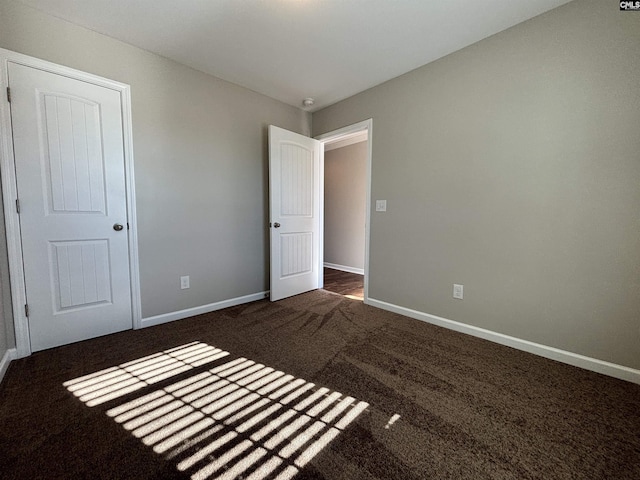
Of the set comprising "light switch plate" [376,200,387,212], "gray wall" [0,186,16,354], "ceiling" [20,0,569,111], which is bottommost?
"gray wall" [0,186,16,354]

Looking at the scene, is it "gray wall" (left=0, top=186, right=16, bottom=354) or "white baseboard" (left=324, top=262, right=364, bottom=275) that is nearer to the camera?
"gray wall" (left=0, top=186, right=16, bottom=354)

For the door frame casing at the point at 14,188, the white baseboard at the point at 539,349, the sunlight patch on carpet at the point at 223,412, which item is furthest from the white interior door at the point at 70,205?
the white baseboard at the point at 539,349

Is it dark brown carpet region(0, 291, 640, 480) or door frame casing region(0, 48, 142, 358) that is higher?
door frame casing region(0, 48, 142, 358)

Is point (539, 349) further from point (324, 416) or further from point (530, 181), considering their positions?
point (324, 416)

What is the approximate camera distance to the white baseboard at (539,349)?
1.65m

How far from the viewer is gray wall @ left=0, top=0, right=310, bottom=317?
1981 mm

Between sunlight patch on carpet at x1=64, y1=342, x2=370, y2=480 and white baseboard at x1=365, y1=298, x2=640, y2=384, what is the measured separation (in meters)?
1.37

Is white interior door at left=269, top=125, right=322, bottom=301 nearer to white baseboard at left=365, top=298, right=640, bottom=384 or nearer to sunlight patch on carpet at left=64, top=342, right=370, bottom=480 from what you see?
white baseboard at left=365, top=298, right=640, bottom=384

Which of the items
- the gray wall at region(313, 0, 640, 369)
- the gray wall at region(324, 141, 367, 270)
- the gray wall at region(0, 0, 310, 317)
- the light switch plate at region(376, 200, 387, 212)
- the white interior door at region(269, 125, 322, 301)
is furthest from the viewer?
the gray wall at region(324, 141, 367, 270)

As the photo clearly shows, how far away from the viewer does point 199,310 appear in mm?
2703

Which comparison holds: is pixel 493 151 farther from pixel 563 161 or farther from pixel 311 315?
pixel 311 315

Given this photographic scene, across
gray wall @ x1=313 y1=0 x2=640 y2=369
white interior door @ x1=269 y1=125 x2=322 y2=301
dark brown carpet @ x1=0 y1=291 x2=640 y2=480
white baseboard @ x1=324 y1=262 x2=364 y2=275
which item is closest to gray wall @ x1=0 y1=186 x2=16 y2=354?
dark brown carpet @ x1=0 y1=291 x2=640 y2=480

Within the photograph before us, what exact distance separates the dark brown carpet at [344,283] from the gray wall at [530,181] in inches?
38.9

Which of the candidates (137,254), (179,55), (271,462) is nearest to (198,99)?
(179,55)
